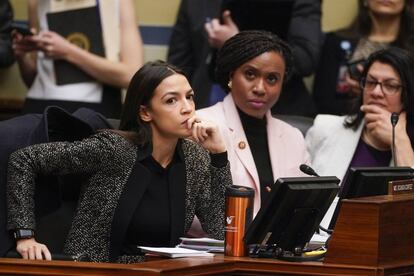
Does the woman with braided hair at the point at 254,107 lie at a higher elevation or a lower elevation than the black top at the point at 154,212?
higher

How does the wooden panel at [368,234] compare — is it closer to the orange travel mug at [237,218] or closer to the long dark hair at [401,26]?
the orange travel mug at [237,218]

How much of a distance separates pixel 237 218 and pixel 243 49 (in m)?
1.48

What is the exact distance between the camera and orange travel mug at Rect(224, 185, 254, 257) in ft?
14.1

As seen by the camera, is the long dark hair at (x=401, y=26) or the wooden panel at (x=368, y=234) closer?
the wooden panel at (x=368, y=234)

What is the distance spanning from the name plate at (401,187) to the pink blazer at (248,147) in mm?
1072

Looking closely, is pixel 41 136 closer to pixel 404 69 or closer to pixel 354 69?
pixel 404 69

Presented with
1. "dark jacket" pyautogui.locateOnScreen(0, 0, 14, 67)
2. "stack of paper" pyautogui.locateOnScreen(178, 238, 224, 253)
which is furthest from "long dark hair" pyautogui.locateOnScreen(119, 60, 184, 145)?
"dark jacket" pyautogui.locateOnScreen(0, 0, 14, 67)

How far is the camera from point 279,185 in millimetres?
4156

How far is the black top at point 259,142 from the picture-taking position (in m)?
5.62

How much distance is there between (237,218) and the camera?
14.2ft

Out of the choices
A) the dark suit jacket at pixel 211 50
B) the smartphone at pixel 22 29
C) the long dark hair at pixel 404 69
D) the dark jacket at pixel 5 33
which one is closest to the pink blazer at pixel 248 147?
the long dark hair at pixel 404 69

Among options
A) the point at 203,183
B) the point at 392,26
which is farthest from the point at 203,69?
the point at 203,183

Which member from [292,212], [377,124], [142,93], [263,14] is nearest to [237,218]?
[292,212]

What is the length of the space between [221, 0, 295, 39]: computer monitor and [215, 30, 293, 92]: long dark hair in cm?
65
